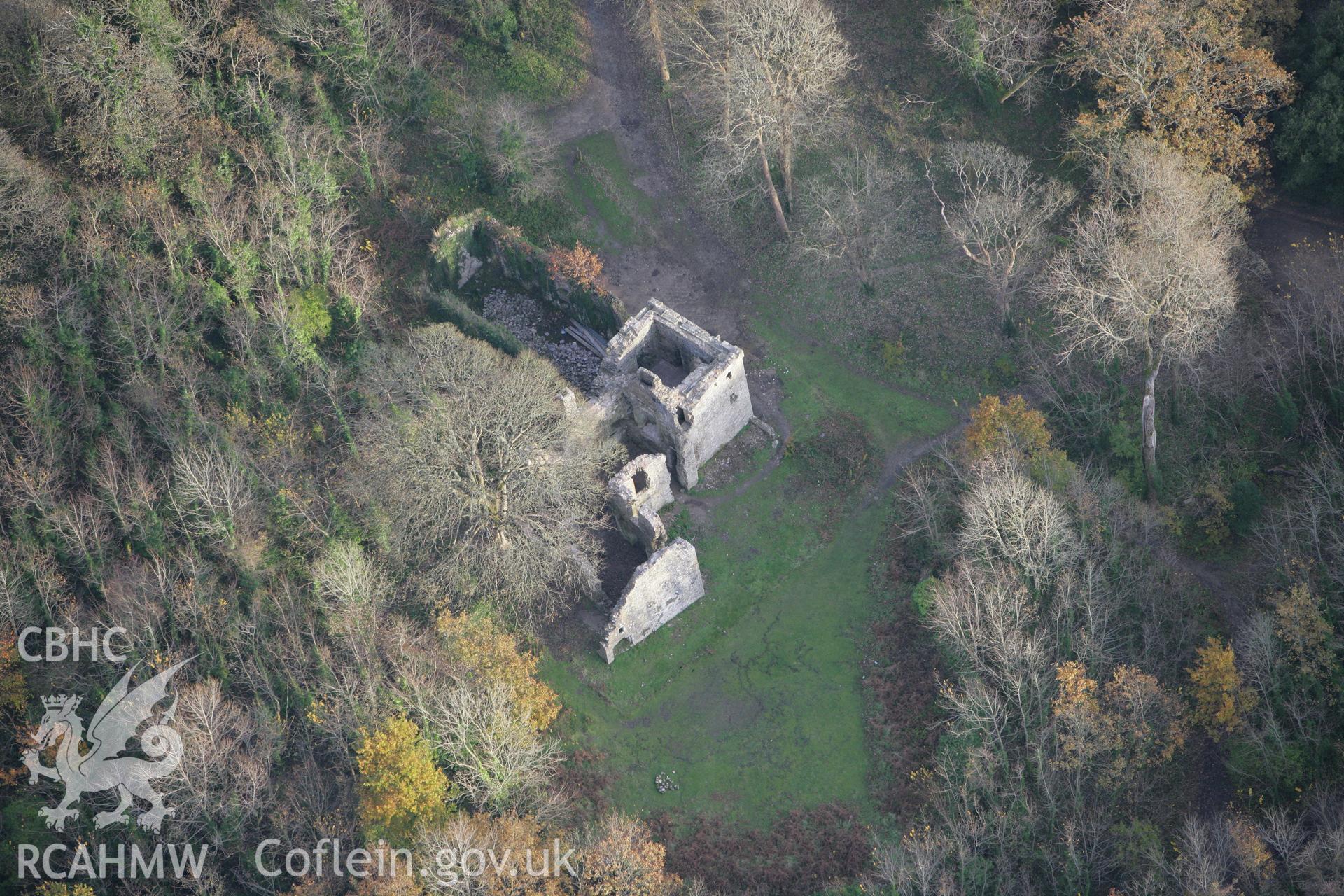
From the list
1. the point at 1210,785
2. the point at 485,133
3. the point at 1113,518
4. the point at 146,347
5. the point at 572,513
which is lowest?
the point at 1210,785

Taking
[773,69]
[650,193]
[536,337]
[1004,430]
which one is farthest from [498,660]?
[773,69]

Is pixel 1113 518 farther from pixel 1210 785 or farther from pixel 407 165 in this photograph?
pixel 407 165

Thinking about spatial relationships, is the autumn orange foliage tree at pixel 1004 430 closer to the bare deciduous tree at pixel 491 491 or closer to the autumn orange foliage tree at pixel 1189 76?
the autumn orange foliage tree at pixel 1189 76

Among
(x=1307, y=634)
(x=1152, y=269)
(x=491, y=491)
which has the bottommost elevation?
(x=1307, y=634)

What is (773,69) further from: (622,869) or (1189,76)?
(622,869)

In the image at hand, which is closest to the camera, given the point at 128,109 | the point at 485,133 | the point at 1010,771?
the point at 1010,771

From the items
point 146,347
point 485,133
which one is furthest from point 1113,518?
point 146,347

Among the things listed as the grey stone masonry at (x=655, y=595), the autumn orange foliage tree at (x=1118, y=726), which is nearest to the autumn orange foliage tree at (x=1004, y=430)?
the autumn orange foliage tree at (x=1118, y=726)
